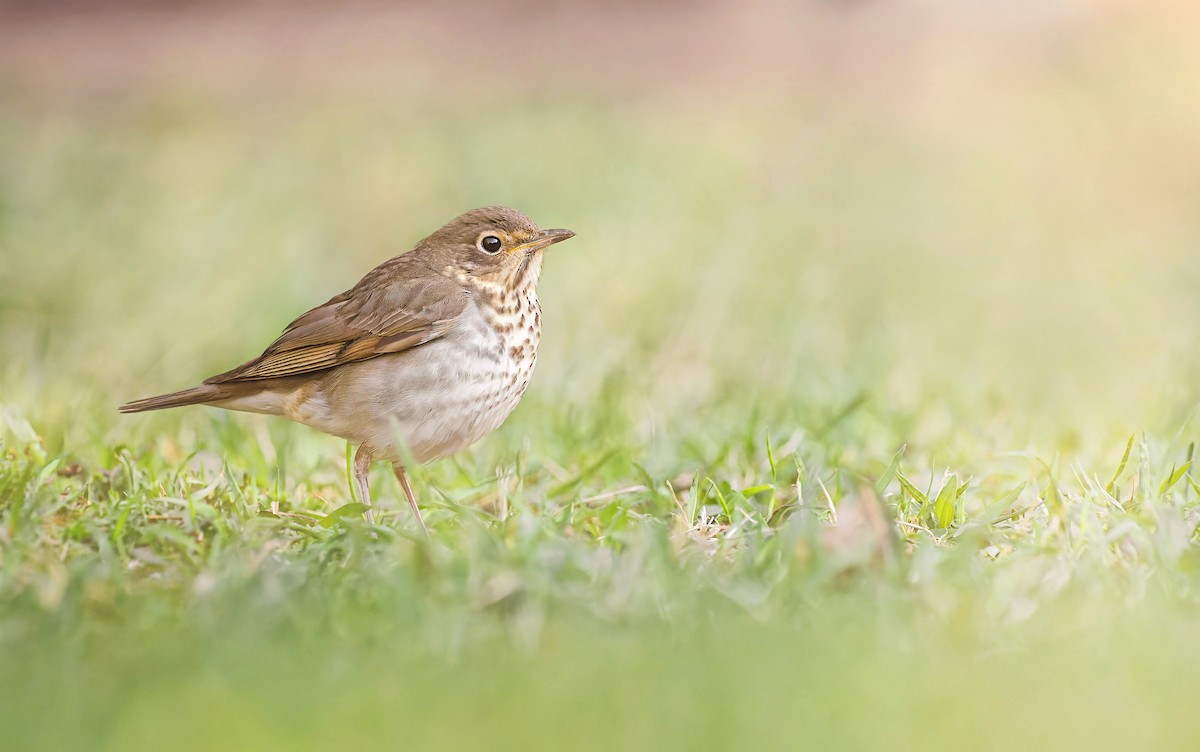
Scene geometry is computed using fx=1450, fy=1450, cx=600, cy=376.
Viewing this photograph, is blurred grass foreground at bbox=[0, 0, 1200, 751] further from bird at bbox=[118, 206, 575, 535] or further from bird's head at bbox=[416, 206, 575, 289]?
bird's head at bbox=[416, 206, 575, 289]

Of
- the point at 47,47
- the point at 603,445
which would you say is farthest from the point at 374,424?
the point at 47,47

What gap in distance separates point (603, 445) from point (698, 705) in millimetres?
2526

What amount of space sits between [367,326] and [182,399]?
30.5 inches

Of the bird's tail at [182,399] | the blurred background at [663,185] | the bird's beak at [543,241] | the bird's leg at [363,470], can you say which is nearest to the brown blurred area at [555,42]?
the blurred background at [663,185]

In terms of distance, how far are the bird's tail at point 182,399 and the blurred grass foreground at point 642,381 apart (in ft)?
0.94

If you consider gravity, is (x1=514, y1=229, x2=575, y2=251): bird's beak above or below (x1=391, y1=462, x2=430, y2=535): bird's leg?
above

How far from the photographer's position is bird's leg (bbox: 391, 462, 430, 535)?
5066 mm

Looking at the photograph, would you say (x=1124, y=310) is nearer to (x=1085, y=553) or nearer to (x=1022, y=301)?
(x=1022, y=301)

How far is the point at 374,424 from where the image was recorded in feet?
17.3

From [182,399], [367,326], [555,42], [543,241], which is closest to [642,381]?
[543,241]

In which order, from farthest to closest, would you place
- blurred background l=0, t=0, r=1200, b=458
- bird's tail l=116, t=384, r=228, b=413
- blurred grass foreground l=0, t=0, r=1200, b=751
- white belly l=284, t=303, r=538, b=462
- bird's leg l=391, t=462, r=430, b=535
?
blurred background l=0, t=0, r=1200, b=458 → bird's tail l=116, t=384, r=228, b=413 → white belly l=284, t=303, r=538, b=462 → bird's leg l=391, t=462, r=430, b=535 → blurred grass foreground l=0, t=0, r=1200, b=751

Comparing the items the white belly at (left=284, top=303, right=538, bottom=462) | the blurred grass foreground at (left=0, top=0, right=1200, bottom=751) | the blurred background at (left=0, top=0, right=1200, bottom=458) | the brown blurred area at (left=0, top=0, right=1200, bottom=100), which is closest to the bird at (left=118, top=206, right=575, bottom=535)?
the white belly at (left=284, top=303, right=538, bottom=462)

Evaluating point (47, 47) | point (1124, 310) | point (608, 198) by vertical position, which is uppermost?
point (47, 47)

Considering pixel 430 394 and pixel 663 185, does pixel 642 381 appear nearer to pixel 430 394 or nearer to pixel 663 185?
pixel 430 394
